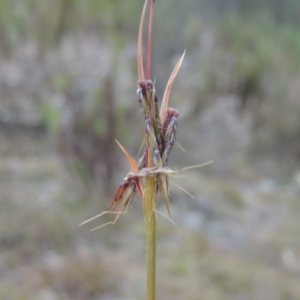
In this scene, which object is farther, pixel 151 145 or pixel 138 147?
pixel 138 147

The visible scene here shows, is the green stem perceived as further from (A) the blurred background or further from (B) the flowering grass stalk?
(A) the blurred background

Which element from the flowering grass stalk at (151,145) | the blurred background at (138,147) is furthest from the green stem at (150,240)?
the blurred background at (138,147)

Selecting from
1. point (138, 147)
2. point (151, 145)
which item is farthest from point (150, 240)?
point (138, 147)

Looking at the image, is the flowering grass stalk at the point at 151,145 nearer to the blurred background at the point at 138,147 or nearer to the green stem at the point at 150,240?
the green stem at the point at 150,240

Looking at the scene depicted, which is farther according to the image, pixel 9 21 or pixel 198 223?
pixel 9 21

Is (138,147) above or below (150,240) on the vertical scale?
above

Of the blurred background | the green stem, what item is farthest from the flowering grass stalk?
the blurred background

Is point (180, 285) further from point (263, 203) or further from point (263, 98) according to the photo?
point (263, 98)

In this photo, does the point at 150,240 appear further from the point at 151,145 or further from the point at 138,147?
the point at 138,147

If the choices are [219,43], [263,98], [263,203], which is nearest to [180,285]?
[263,203]
